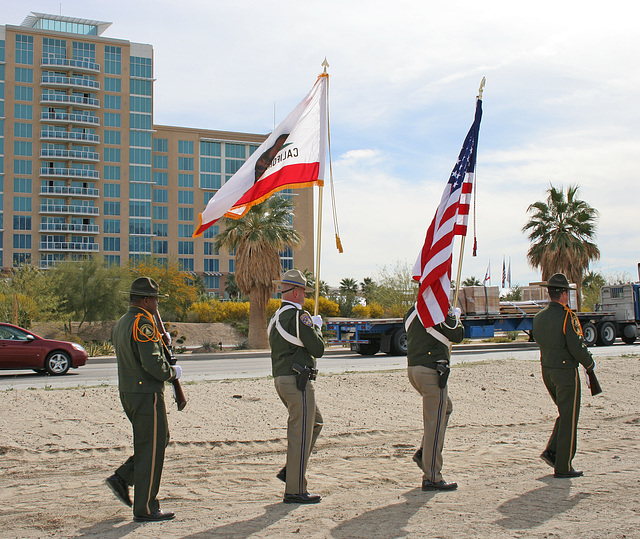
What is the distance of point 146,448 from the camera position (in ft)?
17.1

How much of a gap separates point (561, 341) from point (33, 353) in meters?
14.5

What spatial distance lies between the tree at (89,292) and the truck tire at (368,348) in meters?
20.4

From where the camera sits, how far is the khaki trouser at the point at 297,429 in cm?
568

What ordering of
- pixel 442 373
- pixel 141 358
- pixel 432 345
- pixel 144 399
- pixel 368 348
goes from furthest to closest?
pixel 368 348, pixel 432 345, pixel 442 373, pixel 144 399, pixel 141 358

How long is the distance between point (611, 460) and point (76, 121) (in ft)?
280

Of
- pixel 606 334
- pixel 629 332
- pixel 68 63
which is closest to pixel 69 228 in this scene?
pixel 68 63

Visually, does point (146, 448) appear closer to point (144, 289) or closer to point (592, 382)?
point (144, 289)

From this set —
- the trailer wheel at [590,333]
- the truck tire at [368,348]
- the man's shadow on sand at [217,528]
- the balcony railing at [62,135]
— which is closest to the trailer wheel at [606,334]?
the trailer wheel at [590,333]

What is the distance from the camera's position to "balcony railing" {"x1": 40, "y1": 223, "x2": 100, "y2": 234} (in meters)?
81.8

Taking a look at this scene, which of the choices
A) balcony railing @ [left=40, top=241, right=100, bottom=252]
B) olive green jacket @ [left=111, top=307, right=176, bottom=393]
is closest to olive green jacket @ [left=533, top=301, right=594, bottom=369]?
olive green jacket @ [left=111, top=307, right=176, bottom=393]

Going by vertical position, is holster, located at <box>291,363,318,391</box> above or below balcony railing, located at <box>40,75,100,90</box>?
below

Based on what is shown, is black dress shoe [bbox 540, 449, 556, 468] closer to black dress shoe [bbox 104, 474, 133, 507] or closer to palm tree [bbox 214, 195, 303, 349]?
black dress shoe [bbox 104, 474, 133, 507]

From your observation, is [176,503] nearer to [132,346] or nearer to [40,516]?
[40,516]

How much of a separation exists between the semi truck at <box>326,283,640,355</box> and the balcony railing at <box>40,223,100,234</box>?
63.3m
